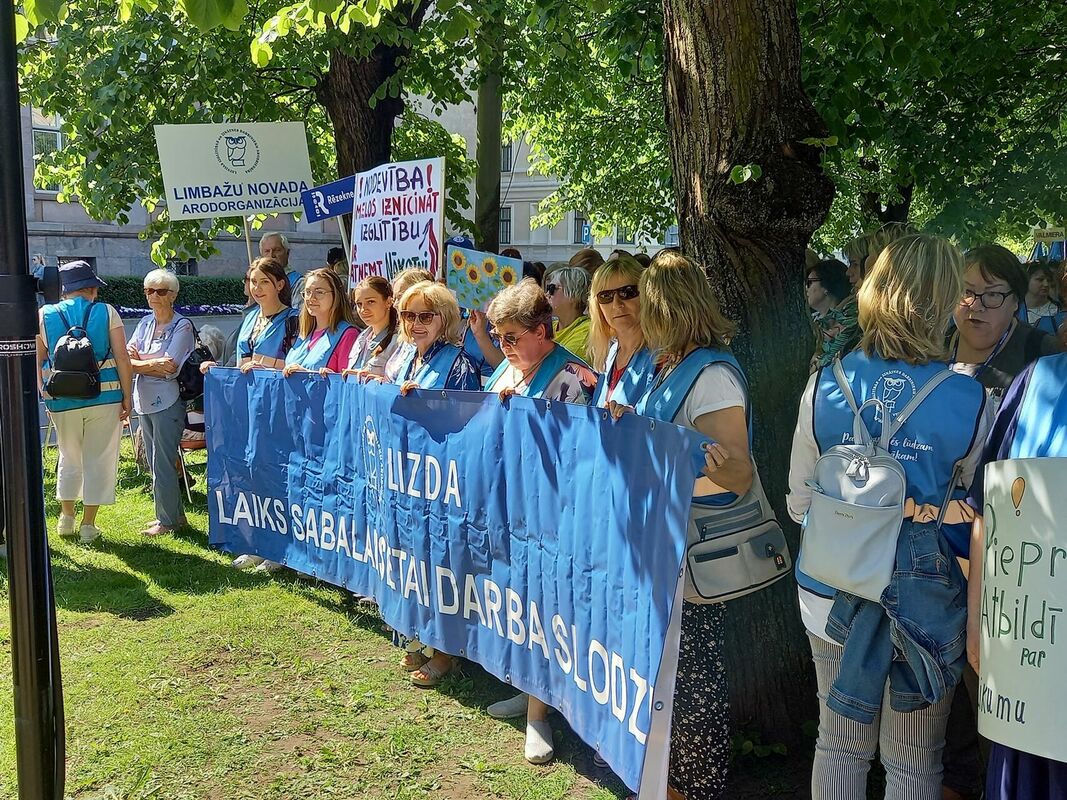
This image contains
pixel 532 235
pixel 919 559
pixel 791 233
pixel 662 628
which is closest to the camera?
pixel 919 559

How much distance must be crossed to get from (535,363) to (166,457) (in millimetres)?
4323

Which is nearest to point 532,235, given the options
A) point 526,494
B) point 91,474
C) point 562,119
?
point 562,119

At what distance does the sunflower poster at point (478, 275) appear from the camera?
18.1ft

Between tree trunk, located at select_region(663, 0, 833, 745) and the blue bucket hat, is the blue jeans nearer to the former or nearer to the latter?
the blue bucket hat

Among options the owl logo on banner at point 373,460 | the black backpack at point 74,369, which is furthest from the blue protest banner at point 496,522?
the black backpack at point 74,369

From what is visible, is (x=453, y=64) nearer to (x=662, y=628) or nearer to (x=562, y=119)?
(x=562, y=119)

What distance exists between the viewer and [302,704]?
4.58 meters

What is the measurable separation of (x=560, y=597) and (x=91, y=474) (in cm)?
471

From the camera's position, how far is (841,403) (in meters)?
2.74

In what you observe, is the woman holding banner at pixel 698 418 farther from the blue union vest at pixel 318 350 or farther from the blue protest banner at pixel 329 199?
the blue protest banner at pixel 329 199

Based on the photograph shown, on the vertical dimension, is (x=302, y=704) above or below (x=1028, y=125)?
below

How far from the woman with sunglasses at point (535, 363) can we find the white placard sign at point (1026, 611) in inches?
76.3

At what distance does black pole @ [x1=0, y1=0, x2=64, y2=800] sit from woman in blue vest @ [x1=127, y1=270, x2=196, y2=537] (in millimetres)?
4729

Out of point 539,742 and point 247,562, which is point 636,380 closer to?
point 539,742
